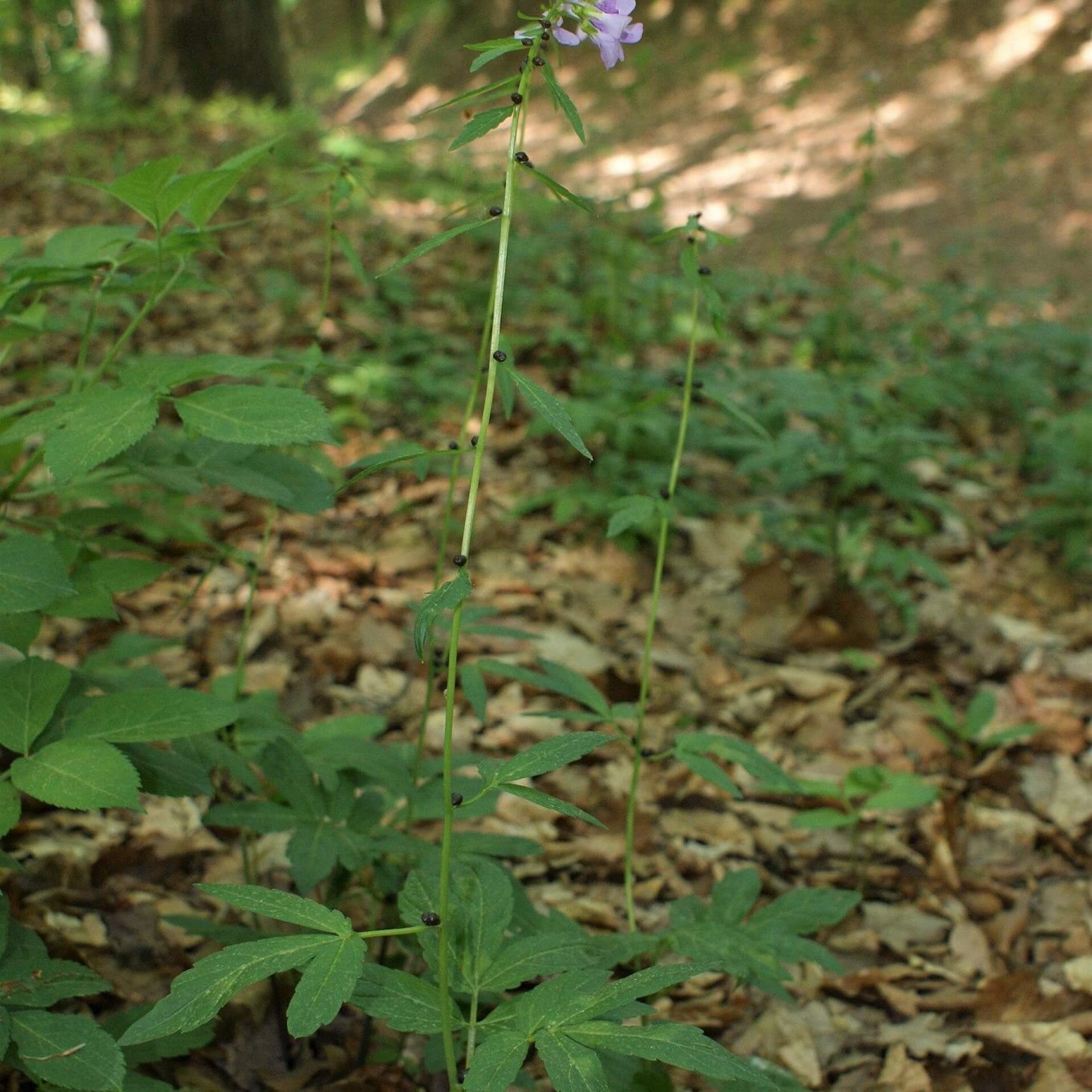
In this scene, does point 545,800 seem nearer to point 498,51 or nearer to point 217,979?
point 217,979

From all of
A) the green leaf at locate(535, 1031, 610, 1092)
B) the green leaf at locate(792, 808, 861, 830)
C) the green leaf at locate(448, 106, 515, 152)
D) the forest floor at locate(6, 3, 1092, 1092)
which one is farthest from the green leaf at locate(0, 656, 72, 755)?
the green leaf at locate(792, 808, 861, 830)

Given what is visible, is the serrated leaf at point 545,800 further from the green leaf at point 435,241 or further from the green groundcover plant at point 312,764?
the green leaf at point 435,241

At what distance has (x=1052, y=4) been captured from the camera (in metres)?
9.82

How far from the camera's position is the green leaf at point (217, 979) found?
90cm

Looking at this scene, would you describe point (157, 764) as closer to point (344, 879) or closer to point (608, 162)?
point (344, 879)

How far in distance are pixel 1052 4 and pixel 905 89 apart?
1.62 meters

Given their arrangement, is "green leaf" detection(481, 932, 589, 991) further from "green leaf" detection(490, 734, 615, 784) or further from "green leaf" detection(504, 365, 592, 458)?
"green leaf" detection(504, 365, 592, 458)

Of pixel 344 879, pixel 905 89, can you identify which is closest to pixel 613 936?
pixel 344 879

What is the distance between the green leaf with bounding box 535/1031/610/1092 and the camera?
35.4 inches

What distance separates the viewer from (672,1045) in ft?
3.05

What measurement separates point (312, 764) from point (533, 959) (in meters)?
0.53

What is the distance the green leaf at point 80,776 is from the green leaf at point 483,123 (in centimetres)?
74

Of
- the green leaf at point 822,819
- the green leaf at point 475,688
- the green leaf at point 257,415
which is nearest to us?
the green leaf at point 257,415

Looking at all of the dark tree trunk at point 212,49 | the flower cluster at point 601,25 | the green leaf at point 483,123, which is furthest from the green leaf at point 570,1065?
the dark tree trunk at point 212,49
